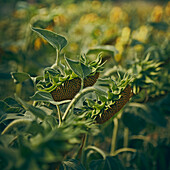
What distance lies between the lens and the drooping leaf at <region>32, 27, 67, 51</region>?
417 mm

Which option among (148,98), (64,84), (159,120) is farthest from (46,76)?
(159,120)

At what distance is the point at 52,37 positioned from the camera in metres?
0.42

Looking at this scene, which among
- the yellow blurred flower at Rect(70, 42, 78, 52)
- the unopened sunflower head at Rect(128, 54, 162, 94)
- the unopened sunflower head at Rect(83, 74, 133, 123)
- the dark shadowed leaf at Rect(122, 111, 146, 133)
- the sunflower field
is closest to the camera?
the sunflower field

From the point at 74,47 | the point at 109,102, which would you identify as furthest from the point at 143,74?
the point at 74,47

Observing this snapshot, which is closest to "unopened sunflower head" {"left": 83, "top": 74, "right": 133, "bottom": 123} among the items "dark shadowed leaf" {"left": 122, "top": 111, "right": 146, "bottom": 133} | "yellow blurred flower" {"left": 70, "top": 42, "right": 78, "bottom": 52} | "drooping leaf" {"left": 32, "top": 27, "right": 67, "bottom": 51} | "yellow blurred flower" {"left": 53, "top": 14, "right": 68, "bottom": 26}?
"drooping leaf" {"left": 32, "top": 27, "right": 67, "bottom": 51}

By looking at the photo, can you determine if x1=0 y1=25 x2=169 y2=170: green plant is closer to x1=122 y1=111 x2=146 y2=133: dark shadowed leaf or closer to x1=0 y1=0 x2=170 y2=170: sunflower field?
x1=0 y1=0 x2=170 y2=170: sunflower field

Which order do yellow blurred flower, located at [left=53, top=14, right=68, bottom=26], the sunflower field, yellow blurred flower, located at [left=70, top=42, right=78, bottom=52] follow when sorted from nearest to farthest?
1. the sunflower field
2. yellow blurred flower, located at [left=53, top=14, right=68, bottom=26]
3. yellow blurred flower, located at [left=70, top=42, right=78, bottom=52]

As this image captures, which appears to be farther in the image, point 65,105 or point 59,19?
point 59,19

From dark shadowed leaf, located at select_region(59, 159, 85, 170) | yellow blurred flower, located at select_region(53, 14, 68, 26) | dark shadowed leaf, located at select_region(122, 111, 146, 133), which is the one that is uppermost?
yellow blurred flower, located at select_region(53, 14, 68, 26)

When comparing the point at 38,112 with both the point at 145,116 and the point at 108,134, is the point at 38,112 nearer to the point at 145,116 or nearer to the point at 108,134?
the point at 145,116

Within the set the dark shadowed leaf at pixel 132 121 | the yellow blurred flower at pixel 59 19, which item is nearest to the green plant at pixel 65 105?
the dark shadowed leaf at pixel 132 121

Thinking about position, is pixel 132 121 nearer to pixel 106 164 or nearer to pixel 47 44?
pixel 106 164

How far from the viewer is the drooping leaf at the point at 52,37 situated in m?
0.42

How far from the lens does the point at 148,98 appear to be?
31.1 inches
